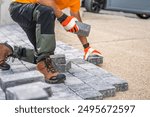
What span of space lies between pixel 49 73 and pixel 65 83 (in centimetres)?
21

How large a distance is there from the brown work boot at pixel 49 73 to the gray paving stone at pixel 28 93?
0.75m

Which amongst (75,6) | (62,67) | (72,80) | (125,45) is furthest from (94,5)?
(72,80)

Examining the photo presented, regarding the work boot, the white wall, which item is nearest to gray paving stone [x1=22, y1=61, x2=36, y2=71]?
the work boot

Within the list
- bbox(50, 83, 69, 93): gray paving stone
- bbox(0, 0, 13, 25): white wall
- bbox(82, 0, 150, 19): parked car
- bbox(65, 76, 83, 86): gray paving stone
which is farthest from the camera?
bbox(82, 0, 150, 19): parked car

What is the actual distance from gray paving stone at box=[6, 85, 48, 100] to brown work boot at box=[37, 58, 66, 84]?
2.46 ft

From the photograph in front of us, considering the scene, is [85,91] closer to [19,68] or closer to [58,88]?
[58,88]

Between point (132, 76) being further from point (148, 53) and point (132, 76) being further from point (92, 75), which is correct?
point (148, 53)

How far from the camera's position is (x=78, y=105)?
2.94 meters

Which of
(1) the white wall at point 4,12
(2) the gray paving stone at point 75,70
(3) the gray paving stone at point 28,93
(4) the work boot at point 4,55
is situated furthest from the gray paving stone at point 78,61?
(1) the white wall at point 4,12

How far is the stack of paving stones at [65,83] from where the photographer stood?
2.92m

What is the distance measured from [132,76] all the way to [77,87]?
94 cm

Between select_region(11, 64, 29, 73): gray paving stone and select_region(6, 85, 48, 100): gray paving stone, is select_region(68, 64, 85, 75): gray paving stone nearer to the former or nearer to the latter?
select_region(11, 64, 29, 73): gray paving stone

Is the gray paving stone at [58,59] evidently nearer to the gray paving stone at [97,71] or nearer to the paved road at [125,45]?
the gray paving stone at [97,71]

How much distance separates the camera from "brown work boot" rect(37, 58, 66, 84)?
145 inches
